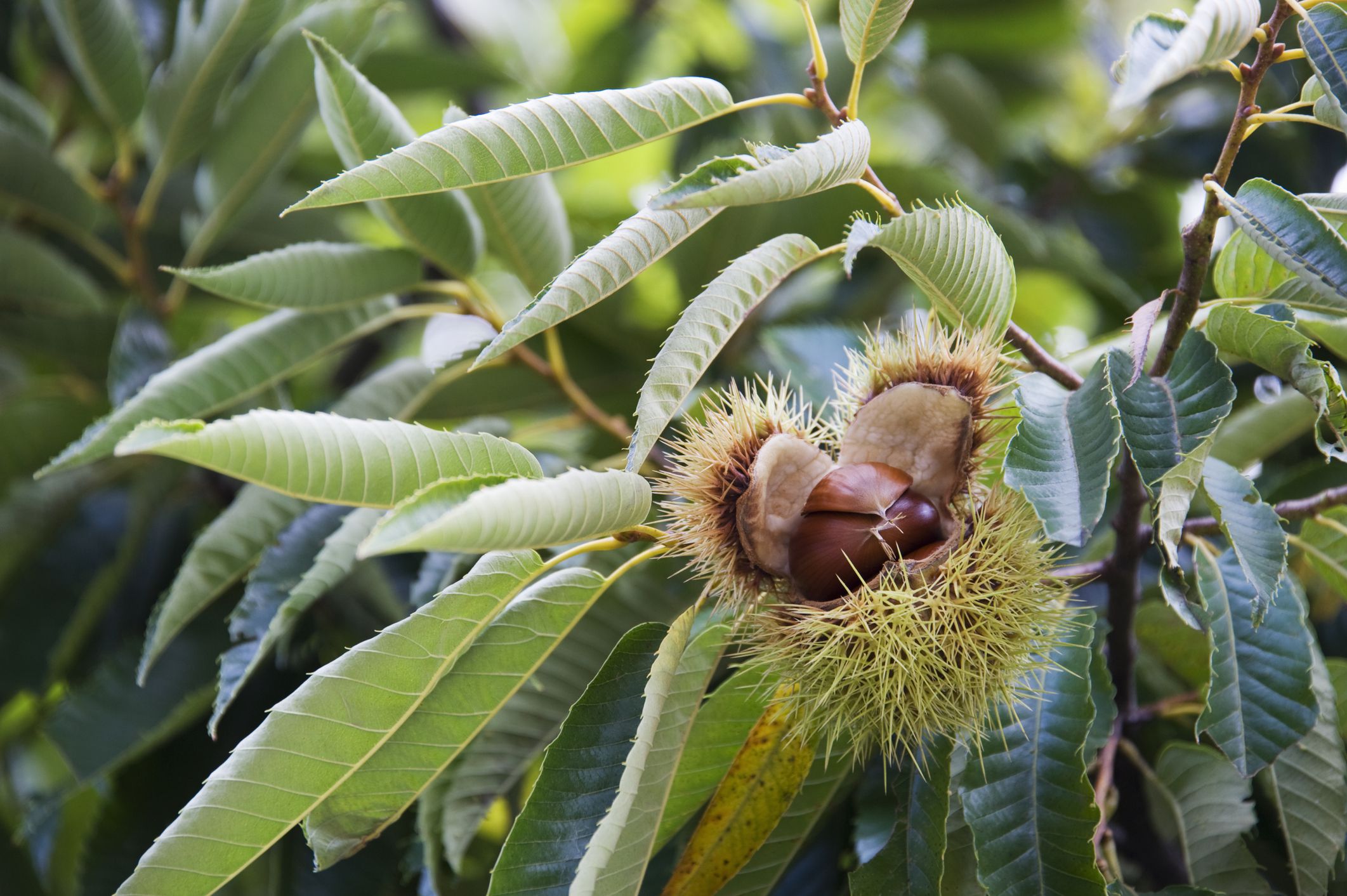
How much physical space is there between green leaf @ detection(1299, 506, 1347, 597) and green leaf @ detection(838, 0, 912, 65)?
0.50 m

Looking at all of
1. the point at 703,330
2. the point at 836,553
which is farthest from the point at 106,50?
the point at 836,553

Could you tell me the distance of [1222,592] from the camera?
736mm

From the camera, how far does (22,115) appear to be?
1.24 meters

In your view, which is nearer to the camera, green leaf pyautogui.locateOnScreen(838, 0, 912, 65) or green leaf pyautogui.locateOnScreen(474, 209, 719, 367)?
green leaf pyautogui.locateOnScreen(474, 209, 719, 367)

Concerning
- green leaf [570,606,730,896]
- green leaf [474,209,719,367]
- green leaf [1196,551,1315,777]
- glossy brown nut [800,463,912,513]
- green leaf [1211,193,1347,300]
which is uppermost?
green leaf [474,209,719,367]

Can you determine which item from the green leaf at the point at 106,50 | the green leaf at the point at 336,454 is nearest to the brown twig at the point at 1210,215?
the green leaf at the point at 336,454

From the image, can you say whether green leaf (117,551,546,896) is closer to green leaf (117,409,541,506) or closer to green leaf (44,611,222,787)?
green leaf (117,409,541,506)

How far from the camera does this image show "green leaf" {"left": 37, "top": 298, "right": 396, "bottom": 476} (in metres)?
0.81

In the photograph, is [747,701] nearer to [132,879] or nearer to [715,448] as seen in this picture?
[715,448]

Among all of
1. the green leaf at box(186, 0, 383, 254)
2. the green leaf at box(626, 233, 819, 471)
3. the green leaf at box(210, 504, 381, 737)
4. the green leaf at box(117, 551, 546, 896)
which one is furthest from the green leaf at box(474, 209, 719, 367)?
the green leaf at box(186, 0, 383, 254)

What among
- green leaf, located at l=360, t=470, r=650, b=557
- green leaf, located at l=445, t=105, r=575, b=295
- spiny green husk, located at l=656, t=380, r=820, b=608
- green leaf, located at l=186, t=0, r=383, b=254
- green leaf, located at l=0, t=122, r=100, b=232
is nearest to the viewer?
green leaf, located at l=360, t=470, r=650, b=557

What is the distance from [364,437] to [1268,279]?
23.8 inches

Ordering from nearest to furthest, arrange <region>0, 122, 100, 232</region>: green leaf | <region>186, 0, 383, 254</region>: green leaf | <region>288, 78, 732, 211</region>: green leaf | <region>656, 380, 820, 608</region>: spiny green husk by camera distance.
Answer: <region>288, 78, 732, 211</region>: green leaf
<region>656, 380, 820, 608</region>: spiny green husk
<region>186, 0, 383, 254</region>: green leaf
<region>0, 122, 100, 232</region>: green leaf

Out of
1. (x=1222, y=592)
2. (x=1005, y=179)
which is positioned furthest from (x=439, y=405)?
(x=1005, y=179)
